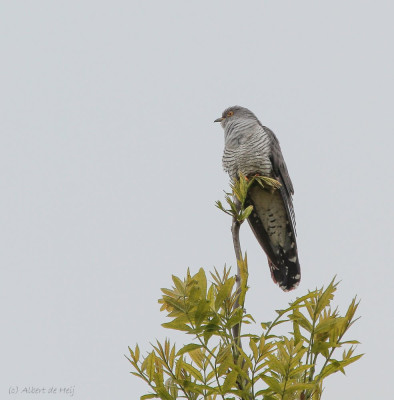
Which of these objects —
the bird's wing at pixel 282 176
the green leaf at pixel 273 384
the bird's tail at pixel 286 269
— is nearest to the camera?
the green leaf at pixel 273 384

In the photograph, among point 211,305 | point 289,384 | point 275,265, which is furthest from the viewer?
point 275,265

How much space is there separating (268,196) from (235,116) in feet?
3.98

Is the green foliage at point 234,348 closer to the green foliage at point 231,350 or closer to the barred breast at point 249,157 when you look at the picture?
the green foliage at point 231,350

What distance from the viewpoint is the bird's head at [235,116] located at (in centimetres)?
607

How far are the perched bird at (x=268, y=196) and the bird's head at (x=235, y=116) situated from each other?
1.31ft

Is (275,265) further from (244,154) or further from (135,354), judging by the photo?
(135,354)

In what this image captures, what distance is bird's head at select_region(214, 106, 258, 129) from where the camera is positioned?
239 inches

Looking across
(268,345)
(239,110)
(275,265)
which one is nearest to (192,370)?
(268,345)

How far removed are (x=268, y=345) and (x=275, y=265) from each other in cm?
324

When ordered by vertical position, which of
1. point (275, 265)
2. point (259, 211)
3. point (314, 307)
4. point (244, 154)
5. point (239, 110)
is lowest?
point (314, 307)

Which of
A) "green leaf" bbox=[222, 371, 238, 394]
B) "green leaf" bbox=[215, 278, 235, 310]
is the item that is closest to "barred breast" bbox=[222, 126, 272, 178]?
"green leaf" bbox=[215, 278, 235, 310]

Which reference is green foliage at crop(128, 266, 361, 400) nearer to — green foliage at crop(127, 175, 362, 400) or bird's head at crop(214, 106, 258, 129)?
green foliage at crop(127, 175, 362, 400)

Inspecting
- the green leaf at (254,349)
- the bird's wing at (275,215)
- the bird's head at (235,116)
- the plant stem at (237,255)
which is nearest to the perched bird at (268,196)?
the bird's wing at (275,215)

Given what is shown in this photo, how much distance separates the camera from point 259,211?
5469 millimetres
